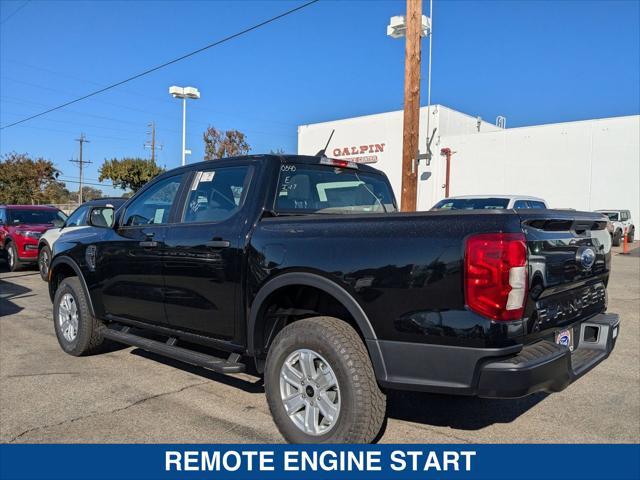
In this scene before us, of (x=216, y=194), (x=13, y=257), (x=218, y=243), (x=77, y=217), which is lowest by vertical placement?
(x=13, y=257)

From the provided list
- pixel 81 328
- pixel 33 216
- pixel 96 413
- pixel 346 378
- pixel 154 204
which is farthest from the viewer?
pixel 33 216

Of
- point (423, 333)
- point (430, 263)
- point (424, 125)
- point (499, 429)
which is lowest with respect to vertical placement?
point (499, 429)

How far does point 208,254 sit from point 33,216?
1188 cm

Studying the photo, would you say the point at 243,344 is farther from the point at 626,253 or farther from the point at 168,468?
the point at 626,253

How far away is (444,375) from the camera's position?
2.71 meters

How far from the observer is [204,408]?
4.06 meters

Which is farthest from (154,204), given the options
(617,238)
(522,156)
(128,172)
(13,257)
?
(128,172)

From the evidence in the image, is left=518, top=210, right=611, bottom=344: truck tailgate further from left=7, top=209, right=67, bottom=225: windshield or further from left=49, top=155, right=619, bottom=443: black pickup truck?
left=7, top=209, right=67, bottom=225: windshield

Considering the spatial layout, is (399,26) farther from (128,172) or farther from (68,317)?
(128,172)

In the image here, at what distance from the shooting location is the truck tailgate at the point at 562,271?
2760 mm

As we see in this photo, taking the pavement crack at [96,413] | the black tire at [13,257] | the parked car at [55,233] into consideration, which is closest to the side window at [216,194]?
the pavement crack at [96,413]

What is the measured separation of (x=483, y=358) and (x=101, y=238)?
3.82 m

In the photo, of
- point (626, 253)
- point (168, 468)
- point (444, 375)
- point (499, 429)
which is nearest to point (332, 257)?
point (444, 375)

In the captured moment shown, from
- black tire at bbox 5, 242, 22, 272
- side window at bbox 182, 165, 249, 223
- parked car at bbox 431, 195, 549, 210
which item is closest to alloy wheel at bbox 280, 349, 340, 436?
side window at bbox 182, 165, 249, 223
